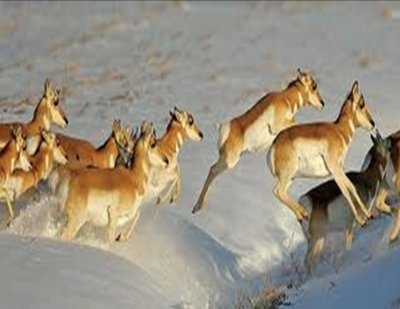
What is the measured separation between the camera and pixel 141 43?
29719 millimetres

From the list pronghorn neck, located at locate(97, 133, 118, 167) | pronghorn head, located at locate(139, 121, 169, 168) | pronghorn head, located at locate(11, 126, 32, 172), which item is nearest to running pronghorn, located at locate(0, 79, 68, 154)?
pronghorn neck, located at locate(97, 133, 118, 167)

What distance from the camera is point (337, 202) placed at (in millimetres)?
13672

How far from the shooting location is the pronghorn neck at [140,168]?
1359 cm

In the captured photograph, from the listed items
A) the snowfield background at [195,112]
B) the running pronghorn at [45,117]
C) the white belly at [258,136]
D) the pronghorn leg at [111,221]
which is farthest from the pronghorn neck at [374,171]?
the running pronghorn at [45,117]

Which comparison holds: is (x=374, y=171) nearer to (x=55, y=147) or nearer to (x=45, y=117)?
(x=55, y=147)

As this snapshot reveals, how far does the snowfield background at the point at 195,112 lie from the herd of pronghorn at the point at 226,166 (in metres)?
0.31

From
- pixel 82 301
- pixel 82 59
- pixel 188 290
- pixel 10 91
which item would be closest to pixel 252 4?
pixel 82 59

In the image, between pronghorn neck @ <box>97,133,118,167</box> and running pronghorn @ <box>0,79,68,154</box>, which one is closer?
pronghorn neck @ <box>97,133,118,167</box>

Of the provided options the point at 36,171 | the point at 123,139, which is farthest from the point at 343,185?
the point at 36,171

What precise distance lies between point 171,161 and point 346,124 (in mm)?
2114

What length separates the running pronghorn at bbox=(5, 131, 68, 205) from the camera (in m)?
14.1

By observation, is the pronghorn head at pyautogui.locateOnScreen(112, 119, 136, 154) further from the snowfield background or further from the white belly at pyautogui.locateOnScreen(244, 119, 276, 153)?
the white belly at pyautogui.locateOnScreen(244, 119, 276, 153)

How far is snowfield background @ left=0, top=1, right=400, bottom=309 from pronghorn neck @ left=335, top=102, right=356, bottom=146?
100 cm

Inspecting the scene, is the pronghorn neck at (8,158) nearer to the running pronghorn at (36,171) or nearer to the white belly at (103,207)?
the running pronghorn at (36,171)
